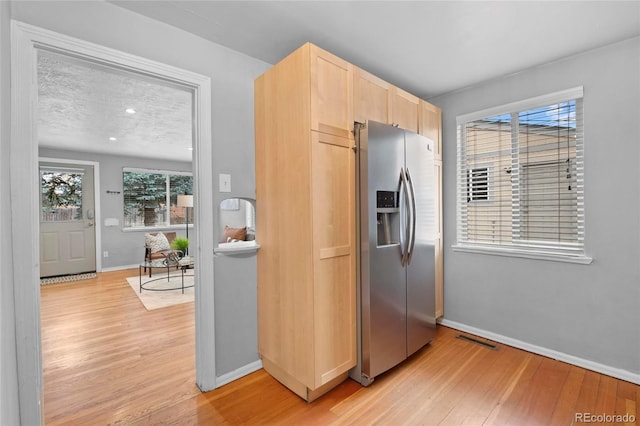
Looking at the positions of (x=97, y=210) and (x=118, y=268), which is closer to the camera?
(x=97, y=210)

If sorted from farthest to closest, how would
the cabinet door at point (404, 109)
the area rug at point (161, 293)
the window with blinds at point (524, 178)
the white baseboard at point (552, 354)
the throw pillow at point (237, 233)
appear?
the area rug at point (161, 293) < the throw pillow at point (237, 233) < the cabinet door at point (404, 109) < the window with blinds at point (524, 178) < the white baseboard at point (552, 354)

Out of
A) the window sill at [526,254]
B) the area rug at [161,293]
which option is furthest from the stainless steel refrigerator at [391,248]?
the area rug at [161,293]

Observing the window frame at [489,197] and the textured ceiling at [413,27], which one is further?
the window frame at [489,197]

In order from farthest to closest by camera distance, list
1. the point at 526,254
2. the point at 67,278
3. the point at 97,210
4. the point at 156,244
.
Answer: the point at 97,210
the point at 156,244
the point at 67,278
the point at 526,254

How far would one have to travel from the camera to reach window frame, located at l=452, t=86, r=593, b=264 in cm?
231

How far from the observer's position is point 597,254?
2213 mm

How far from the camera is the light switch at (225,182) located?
2.11m

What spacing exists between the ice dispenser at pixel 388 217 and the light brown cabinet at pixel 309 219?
0.70 feet

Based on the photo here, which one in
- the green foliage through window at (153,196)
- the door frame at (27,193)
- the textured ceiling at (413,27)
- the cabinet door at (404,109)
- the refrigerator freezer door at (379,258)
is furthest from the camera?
the green foliage through window at (153,196)

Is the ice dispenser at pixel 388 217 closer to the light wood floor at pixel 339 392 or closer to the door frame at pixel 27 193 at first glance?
the light wood floor at pixel 339 392

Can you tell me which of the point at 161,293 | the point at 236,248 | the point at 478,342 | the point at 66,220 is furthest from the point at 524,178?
the point at 66,220

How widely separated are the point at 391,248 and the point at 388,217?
9.4 inches

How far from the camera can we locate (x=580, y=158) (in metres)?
2.31

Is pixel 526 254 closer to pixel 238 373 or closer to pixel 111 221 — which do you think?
pixel 238 373
